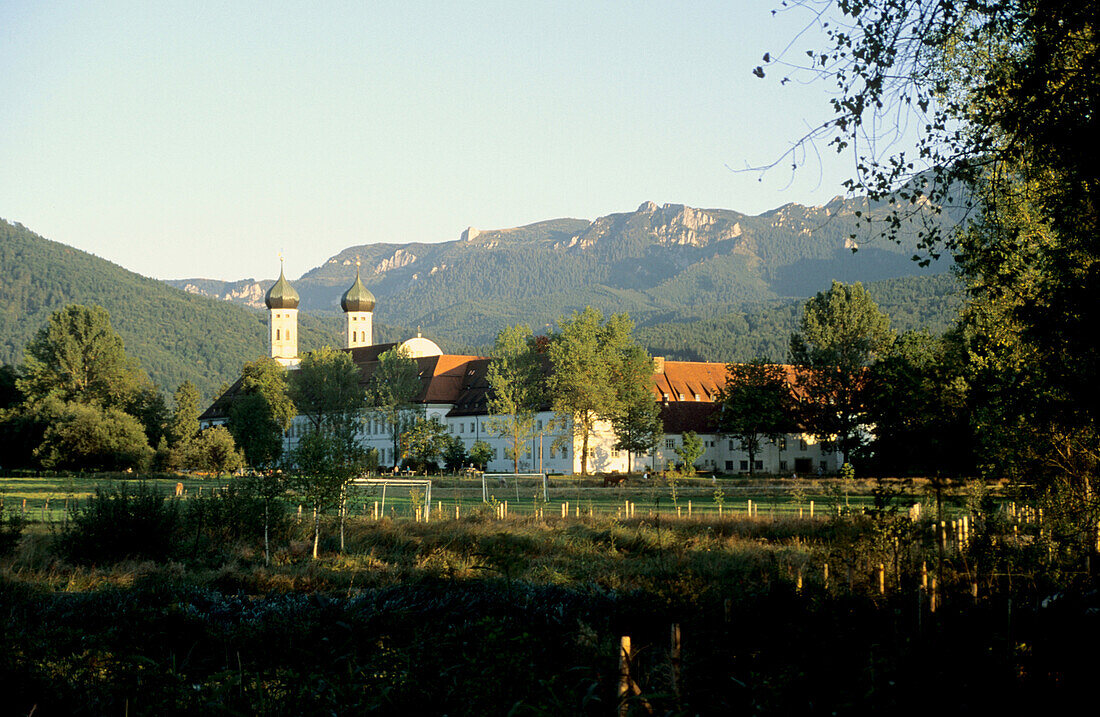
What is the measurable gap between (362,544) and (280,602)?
754 cm

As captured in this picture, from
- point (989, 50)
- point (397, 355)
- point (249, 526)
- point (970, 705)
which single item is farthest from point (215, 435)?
point (970, 705)

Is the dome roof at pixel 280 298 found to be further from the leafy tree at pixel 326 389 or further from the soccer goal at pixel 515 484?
the soccer goal at pixel 515 484

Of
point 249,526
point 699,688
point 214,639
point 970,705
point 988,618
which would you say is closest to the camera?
point 970,705

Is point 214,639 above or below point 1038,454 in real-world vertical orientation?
below

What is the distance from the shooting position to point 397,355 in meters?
96.0

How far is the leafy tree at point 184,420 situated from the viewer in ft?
277

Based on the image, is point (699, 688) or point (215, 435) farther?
point (215, 435)

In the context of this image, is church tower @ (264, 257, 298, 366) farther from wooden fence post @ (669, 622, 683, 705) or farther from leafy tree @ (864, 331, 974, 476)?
wooden fence post @ (669, 622, 683, 705)

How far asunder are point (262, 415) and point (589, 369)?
93.2 feet

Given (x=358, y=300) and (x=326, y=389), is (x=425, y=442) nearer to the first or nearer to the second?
(x=326, y=389)

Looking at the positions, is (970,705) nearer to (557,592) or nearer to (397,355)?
(557,592)

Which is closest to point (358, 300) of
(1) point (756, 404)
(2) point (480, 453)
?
(2) point (480, 453)

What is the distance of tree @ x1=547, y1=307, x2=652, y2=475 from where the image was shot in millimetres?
84562

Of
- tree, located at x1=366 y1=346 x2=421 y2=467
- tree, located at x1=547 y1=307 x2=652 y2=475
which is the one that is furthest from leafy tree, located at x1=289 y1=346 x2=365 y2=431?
tree, located at x1=547 y1=307 x2=652 y2=475
